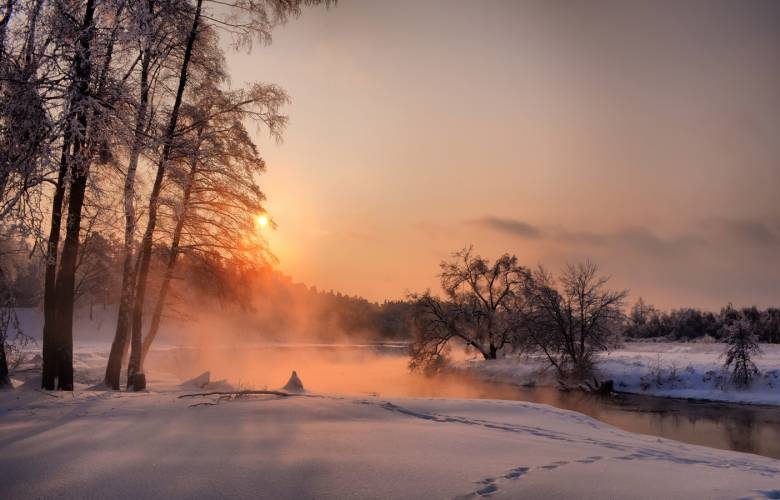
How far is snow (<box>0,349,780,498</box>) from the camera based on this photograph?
4.34 metres

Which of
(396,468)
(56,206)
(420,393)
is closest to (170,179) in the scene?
(56,206)

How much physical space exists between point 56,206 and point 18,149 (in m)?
4.81

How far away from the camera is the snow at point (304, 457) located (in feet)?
14.3

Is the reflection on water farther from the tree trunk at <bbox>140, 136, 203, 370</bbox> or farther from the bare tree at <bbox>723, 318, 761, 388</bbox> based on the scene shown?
the tree trunk at <bbox>140, 136, 203, 370</bbox>

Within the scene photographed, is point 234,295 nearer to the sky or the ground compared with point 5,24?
nearer to the ground

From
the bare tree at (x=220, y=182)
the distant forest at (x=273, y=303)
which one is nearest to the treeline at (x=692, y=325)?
the distant forest at (x=273, y=303)

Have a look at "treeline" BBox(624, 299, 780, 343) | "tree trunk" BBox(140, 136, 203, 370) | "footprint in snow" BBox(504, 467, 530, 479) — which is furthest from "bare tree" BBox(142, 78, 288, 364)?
"treeline" BBox(624, 299, 780, 343)

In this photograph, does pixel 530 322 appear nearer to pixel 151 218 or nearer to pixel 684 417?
pixel 684 417

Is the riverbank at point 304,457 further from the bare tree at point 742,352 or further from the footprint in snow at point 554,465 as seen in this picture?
the bare tree at point 742,352

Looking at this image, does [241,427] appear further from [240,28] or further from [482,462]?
[240,28]

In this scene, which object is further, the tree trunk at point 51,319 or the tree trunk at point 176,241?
the tree trunk at point 176,241

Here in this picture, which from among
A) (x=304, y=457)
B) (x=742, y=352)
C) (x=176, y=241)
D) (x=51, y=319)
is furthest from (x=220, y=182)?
(x=742, y=352)

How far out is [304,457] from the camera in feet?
16.8

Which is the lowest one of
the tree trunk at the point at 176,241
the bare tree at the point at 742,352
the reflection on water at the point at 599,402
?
the reflection on water at the point at 599,402
